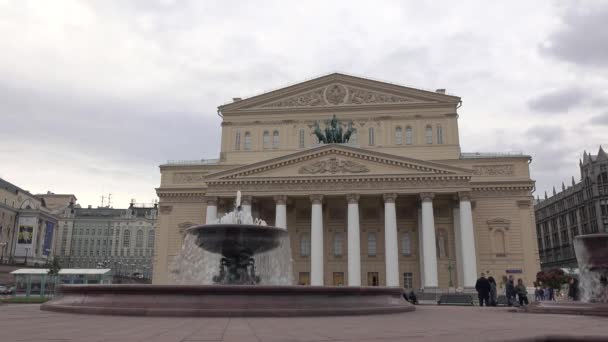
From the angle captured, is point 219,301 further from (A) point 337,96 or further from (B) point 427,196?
(A) point 337,96

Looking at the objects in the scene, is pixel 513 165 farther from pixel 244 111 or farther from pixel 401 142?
pixel 244 111

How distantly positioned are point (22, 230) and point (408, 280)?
6152 centimetres

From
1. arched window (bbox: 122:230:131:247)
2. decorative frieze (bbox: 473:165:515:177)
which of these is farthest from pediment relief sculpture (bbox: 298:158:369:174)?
arched window (bbox: 122:230:131:247)

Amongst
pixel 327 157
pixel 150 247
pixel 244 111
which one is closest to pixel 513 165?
pixel 327 157

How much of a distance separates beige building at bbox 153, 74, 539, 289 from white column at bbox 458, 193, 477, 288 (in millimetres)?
66

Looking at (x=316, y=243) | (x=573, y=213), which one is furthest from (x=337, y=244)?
(x=573, y=213)

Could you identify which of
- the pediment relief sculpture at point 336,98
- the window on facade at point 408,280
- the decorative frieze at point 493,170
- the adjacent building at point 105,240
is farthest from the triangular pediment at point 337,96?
the adjacent building at point 105,240

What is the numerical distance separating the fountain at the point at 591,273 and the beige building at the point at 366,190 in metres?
19.4

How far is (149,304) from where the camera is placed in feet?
33.5

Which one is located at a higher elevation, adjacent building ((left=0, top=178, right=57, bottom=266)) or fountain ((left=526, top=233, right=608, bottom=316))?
adjacent building ((left=0, top=178, right=57, bottom=266))

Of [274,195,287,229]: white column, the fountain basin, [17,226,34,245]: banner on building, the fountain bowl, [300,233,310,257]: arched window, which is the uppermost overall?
[17,226,34,245]: banner on building

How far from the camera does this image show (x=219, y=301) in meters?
10.2

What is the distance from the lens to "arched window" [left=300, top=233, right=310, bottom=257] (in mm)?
39106

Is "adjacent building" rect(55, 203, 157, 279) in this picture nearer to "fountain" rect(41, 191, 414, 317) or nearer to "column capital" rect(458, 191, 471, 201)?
"column capital" rect(458, 191, 471, 201)
